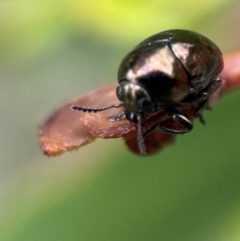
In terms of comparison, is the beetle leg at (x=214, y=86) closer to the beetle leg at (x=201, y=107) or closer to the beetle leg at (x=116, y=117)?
the beetle leg at (x=201, y=107)

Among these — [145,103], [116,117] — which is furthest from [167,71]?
[116,117]

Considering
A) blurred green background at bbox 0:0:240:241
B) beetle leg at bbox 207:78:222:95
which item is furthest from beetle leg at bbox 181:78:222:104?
blurred green background at bbox 0:0:240:241

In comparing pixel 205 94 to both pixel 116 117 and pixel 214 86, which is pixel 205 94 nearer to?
pixel 214 86

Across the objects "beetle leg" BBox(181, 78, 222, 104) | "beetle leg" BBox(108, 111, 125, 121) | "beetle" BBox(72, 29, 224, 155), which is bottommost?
"beetle leg" BBox(181, 78, 222, 104)

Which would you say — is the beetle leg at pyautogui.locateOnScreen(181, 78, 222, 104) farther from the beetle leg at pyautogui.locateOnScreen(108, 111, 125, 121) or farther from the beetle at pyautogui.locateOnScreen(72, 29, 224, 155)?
the beetle leg at pyautogui.locateOnScreen(108, 111, 125, 121)

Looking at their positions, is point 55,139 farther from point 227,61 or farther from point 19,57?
point 19,57

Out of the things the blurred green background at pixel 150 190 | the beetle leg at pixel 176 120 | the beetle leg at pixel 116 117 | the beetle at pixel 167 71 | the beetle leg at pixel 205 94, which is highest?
the beetle at pixel 167 71

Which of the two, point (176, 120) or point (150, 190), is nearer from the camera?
point (176, 120)

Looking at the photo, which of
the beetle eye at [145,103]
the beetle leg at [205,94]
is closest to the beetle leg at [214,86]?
the beetle leg at [205,94]

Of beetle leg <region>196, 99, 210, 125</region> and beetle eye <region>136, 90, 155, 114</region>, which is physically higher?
beetle eye <region>136, 90, 155, 114</region>

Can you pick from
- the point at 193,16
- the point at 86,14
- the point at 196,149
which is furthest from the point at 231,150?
the point at 86,14

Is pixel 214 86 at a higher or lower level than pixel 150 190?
higher
